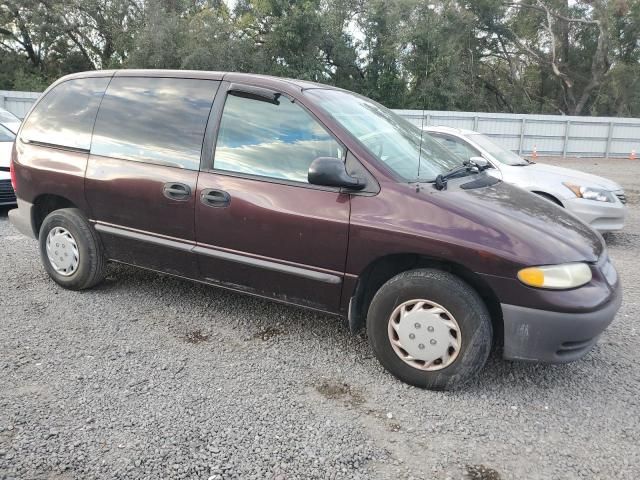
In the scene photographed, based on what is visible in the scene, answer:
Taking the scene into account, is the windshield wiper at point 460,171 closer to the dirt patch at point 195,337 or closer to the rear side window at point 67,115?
the dirt patch at point 195,337

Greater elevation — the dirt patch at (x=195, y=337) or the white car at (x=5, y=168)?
the white car at (x=5, y=168)

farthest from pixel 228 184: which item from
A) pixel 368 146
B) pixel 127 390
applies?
pixel 127 390

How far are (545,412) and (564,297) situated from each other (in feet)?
2.13

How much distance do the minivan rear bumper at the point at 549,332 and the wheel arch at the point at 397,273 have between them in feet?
0.42

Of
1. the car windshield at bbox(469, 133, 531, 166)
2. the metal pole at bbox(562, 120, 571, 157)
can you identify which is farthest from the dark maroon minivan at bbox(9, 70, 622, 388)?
the metal pole at bbox(562, 120, 571, 157)

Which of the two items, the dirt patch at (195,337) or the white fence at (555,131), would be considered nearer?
the dirt patch at (195,337)

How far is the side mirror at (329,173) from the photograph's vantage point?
9.65 feet

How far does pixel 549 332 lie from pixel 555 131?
2006 centimetres

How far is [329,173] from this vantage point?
9.64 feet

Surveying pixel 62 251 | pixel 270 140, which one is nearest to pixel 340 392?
pixel 270 140

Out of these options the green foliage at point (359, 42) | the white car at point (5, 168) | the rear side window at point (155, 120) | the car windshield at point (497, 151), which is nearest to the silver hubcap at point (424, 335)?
the rear side window at point (155, 120)

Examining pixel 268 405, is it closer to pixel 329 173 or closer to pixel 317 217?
pixel 317 217

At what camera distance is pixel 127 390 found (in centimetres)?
289

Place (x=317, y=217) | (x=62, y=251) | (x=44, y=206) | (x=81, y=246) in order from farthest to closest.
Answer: (x=44, y=206)
(x=62, y=251)
(x=81, y=246)
(x=317, y=217)
